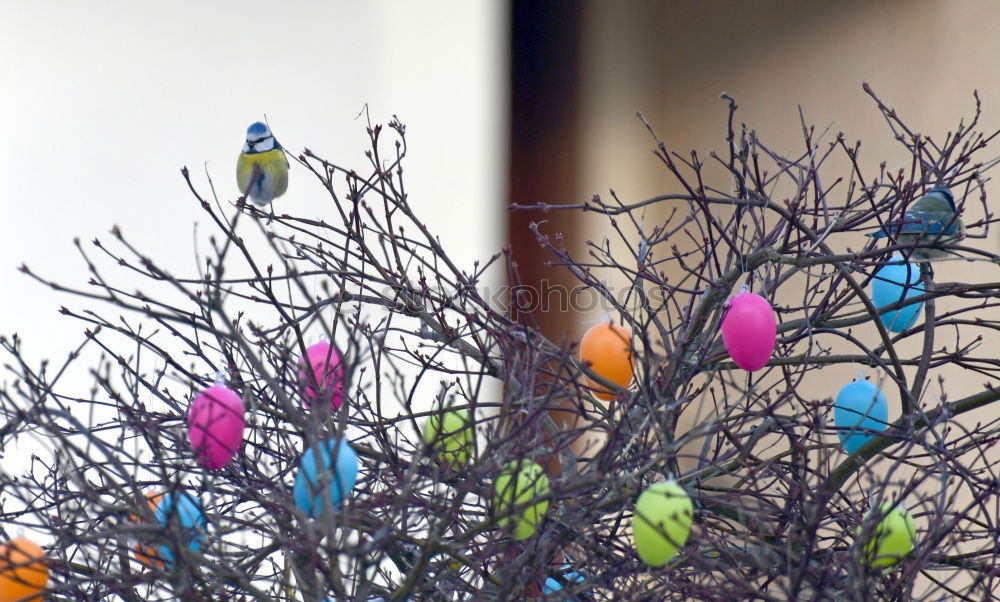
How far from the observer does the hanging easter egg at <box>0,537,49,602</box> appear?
1020mm

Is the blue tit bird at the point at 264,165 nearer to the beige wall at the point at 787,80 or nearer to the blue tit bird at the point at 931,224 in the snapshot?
the blue tit bird at the point at 931,224

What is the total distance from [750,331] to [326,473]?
0.52m

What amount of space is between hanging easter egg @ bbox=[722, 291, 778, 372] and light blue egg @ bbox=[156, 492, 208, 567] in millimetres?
611

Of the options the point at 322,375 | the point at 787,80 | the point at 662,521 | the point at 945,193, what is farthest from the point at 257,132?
the point at 787,80

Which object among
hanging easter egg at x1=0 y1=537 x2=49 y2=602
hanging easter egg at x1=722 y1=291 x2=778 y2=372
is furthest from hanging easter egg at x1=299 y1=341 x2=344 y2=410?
hanging easter egg at x1=722 y1=291 x2=778 y2=372

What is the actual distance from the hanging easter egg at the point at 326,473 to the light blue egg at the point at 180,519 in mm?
96

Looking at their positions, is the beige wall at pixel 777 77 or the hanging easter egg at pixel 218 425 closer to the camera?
the hanging easter egg at pixel 218 425

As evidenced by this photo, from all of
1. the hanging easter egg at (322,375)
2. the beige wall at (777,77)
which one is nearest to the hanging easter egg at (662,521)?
the hanging easter egg at (322,375)

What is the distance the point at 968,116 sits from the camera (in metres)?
2.43

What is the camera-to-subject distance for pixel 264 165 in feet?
4.67

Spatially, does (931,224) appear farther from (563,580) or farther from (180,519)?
(180,519)

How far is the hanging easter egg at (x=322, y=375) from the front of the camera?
1.00m

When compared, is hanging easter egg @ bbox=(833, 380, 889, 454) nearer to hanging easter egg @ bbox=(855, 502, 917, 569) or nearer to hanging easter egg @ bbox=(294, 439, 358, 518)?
hanging easter egg @ bbox=(855, 502, 917, 569)

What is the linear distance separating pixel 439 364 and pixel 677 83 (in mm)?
2401
